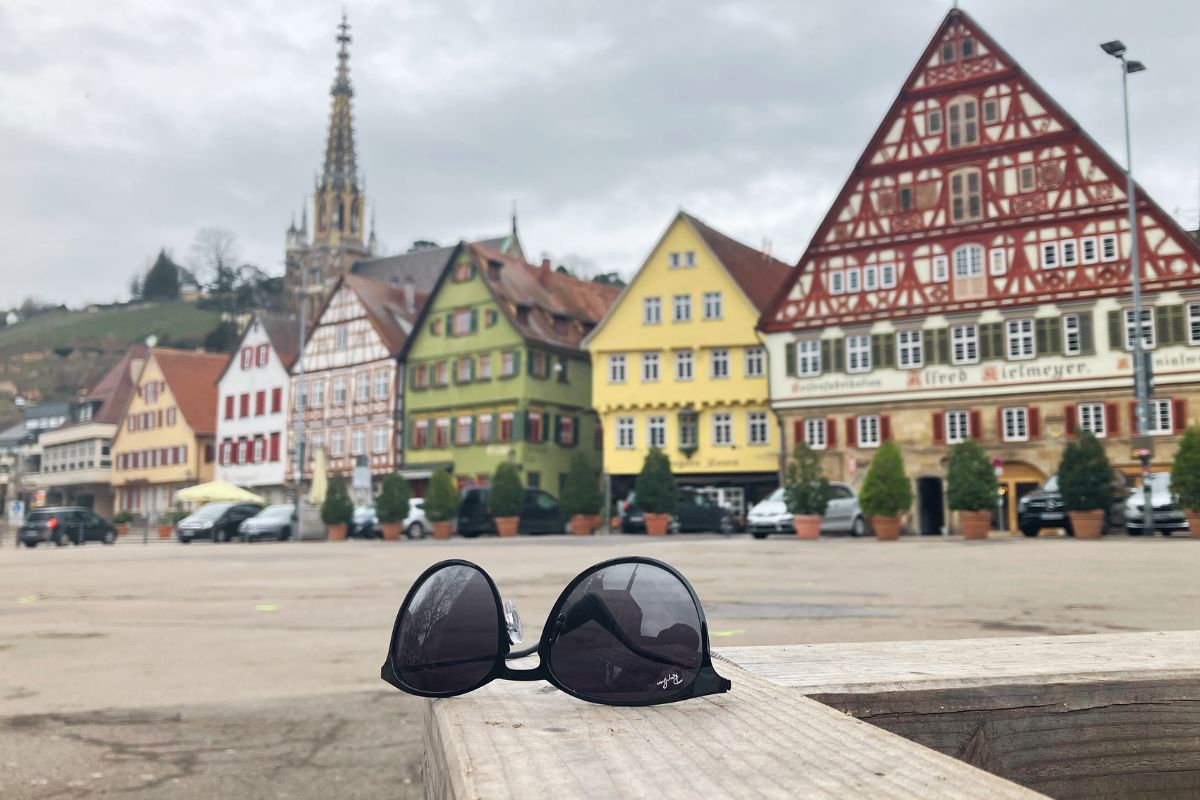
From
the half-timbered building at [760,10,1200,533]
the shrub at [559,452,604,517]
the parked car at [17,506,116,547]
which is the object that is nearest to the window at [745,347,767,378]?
the half-timbered building at [760,10,1200,533]

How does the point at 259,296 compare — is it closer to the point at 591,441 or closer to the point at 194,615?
the point at 591,441

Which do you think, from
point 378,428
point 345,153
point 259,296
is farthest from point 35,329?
point 378,428

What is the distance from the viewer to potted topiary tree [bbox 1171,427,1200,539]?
24641 mm

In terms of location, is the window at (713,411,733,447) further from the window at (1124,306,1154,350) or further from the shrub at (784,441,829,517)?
the window at (1124,306,1154,350)

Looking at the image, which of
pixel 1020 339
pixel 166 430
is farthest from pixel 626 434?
pixel 166 430

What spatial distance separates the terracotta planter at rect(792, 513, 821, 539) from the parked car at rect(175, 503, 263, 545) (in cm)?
2123

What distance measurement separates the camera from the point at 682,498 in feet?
133

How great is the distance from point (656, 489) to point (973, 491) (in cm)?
1263

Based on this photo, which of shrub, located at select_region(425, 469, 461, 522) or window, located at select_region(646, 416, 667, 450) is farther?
window, located at select_region(646, 416, 667, 450)

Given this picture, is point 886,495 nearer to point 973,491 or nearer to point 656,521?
Result: point 973,491

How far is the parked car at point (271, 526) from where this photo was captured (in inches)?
1553

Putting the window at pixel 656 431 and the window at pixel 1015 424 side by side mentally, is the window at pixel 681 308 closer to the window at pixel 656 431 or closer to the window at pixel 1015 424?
the window at pixel 656 431

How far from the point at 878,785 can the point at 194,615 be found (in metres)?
10.3

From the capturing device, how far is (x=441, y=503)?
38250 millimetres
